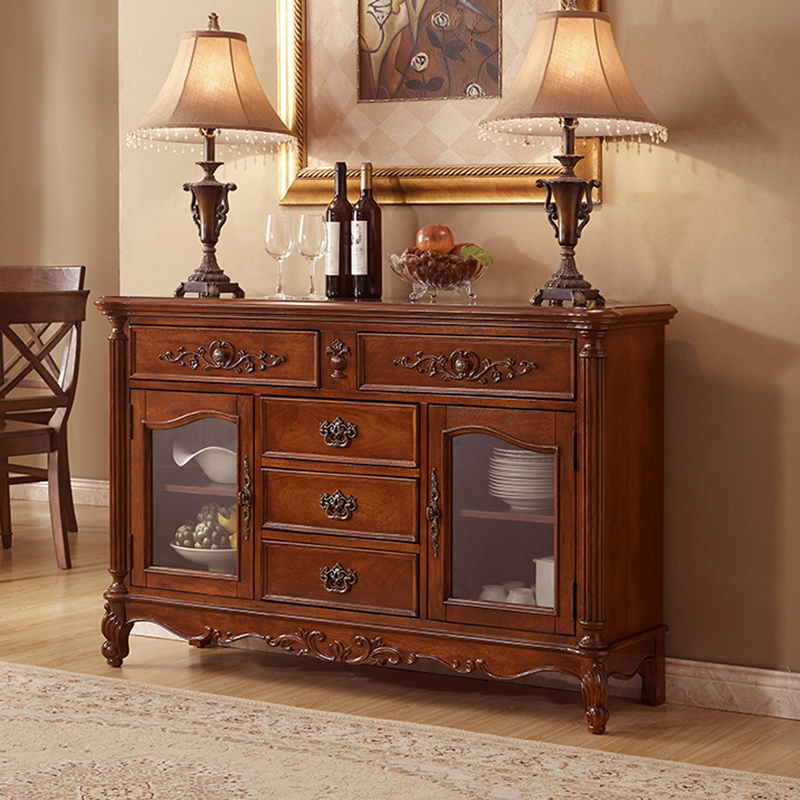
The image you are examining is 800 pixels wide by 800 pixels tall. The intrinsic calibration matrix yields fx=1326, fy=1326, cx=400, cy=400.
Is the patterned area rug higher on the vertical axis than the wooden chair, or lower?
lower

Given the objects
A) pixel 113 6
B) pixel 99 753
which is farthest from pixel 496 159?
pixel 113 6

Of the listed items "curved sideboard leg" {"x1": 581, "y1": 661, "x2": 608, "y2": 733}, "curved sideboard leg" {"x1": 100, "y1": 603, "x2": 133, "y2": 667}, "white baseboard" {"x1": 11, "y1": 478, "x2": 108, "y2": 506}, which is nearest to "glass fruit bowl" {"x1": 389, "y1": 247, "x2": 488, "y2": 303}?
"curved sideboard leg" {"x1": 581, "y1": 661, "x2": 608, "y2": 733}

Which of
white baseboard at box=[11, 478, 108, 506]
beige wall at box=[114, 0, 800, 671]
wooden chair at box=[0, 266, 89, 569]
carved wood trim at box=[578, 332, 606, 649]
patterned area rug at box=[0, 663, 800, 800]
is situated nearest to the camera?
patterned area rug at box=[0, 663, 800, 800]

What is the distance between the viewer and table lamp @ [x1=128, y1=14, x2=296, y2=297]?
10.4 feet

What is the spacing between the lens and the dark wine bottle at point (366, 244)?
10.3 feet

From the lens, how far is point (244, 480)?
3.12 metres

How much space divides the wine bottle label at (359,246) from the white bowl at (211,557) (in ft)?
2.43

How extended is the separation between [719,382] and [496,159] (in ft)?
2.50

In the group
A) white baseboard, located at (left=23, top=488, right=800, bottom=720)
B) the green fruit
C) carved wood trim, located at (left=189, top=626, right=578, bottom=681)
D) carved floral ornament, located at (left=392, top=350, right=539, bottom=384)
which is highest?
the green fruit

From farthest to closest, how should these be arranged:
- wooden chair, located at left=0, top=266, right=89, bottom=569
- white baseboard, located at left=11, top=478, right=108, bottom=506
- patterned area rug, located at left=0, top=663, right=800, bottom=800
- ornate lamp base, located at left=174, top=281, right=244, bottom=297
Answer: white baseboard, located at left=11, top=478, right=108, bottom=506
wooden chair, located at left=0, top=266, right=89, bottom=569
ornate lamp base, located at left=174, top=281, right=244, bottom=297
patterned area rug, located at left=0, top=663, right=800, bottom=800

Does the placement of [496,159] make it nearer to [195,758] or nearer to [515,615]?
[515,615]

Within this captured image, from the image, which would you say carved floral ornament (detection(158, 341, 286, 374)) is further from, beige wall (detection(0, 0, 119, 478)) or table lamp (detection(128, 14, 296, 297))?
beige wall (detection(0, 0, 119, 478))

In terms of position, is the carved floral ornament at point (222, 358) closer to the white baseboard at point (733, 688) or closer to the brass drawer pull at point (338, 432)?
the brass drawer pull at point (338, 432)

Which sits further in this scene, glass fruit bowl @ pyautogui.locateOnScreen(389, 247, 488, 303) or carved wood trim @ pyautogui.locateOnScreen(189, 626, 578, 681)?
glass fruit bowl @ pyautogui.locateOnScreen(389, 247, 488, 303)
